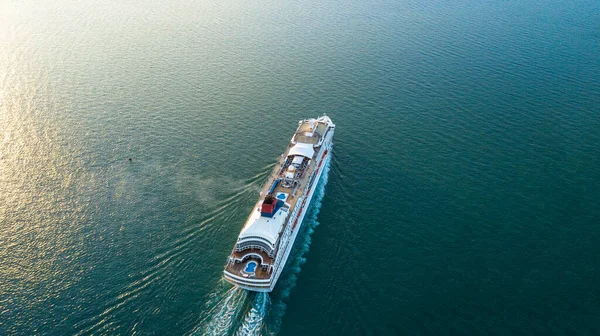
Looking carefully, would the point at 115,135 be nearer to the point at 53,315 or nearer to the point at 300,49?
the point at 53,315

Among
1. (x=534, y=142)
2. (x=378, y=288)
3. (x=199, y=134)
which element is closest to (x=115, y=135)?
(x=199, y=134)

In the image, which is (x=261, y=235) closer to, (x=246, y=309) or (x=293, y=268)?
(x=293, y=268)

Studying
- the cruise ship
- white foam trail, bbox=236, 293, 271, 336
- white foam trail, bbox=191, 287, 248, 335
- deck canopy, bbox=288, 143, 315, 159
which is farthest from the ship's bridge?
deck canopy, bbox=288, 143, 315, 159

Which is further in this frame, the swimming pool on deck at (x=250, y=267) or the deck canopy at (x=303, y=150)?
the deck canopy at (x=303, y=150)

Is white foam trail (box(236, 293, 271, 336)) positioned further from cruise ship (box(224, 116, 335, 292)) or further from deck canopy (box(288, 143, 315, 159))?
deck canopy (box(288, 143, 315, 159))

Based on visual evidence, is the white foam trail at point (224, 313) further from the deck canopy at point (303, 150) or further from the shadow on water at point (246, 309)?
the deck canopy at point (303, 150)

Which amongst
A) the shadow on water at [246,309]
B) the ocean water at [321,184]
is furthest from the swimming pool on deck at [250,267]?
the ocean water at [321,184]

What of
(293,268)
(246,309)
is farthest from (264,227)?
(246,309)
